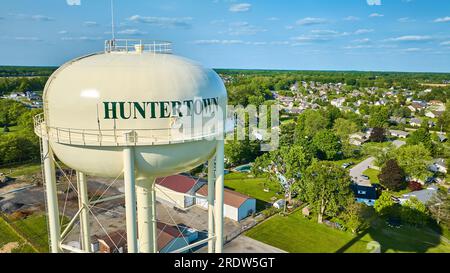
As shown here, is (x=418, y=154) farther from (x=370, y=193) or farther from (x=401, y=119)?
(x=401, y=119)

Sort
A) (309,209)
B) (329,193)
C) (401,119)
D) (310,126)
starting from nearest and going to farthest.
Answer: (329,193)
(309,209)
(310,126)
(401,119)

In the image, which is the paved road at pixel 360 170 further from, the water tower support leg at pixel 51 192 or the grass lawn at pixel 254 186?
the water tower support leg at pixel 51 192

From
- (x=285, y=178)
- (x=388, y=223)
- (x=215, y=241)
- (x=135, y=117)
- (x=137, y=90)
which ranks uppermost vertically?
(x=137, y=90)

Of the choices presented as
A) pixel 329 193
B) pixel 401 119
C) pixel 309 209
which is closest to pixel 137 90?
pixel 329 193

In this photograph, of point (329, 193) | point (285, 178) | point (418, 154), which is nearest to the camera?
point (329, 193)

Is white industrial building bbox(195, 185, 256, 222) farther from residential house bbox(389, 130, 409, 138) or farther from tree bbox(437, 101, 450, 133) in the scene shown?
tree bbox(437, 101, 450, 133)

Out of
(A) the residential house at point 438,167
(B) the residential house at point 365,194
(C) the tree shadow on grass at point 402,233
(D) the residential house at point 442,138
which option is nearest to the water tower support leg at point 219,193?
(C) the tree shadow on grass at point 402,233

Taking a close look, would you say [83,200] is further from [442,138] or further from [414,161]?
[442,138]
